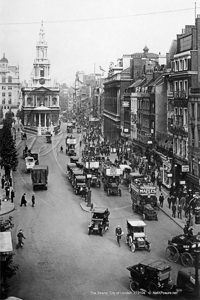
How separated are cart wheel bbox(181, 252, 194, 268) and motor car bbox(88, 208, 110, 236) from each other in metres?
6.91

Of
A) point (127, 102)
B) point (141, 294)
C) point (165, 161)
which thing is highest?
point (127, 102)

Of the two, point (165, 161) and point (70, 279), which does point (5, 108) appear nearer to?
point (165, 161)

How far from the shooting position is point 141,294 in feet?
69.6

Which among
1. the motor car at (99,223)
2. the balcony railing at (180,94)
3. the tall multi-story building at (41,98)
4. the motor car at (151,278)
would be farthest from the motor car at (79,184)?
the tall multi-story building at (41,98)

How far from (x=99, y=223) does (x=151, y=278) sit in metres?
10.1

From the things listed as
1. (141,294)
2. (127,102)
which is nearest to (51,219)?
(141,294)

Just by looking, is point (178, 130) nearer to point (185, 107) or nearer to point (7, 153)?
point (185, 107)

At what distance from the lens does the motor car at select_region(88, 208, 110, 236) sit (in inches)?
1205

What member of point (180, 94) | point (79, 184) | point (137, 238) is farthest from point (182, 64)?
point (137, 238)

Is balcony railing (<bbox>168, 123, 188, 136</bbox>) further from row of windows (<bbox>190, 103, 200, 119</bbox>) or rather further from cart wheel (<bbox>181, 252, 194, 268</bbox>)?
cart wheel (<bbox>181, 252, 194, 268</bbox>)

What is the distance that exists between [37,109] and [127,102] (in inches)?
2132

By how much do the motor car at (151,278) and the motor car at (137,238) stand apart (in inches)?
214

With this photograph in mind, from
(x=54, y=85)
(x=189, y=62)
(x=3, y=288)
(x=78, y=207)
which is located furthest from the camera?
(x=54, y=85)

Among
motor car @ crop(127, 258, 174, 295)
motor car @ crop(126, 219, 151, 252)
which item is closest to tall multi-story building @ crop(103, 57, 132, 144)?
motor car @ crop(126, 219, 151, 252)
